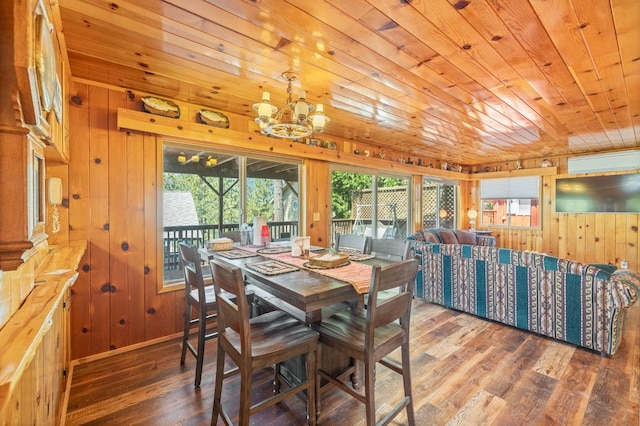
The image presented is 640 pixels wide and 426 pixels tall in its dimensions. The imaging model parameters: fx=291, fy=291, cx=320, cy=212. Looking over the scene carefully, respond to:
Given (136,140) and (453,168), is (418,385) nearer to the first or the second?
(136,140)

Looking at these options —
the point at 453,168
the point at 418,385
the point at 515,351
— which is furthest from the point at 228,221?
the point at 453,168

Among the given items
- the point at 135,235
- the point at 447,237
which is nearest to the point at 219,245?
the point at 135,235

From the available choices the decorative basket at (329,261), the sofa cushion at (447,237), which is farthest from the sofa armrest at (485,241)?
the decorative basket at (329,261)

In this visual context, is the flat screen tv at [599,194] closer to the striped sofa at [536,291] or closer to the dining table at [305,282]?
the striped sofa at [536,291]

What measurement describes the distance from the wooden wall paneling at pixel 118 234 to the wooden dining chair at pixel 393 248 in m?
2.20

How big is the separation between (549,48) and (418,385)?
239cm

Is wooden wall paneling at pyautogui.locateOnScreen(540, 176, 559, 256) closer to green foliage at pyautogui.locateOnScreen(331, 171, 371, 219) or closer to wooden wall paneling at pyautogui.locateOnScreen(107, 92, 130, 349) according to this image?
green foliage at pyautogui.locateOnScreen(331, 171, 371, 219)

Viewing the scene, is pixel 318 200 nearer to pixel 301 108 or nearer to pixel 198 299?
pixel 301 108

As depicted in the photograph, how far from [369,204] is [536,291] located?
267 cm

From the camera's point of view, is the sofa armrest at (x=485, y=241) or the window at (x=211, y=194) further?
the sofa armrest at (x=485, y=241)

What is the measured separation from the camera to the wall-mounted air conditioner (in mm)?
4723

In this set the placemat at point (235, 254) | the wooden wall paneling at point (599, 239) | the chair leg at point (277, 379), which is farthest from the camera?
the wooden wall paneling at point (599, 239)

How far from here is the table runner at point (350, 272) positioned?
5.01 feet

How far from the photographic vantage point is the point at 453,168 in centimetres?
626
